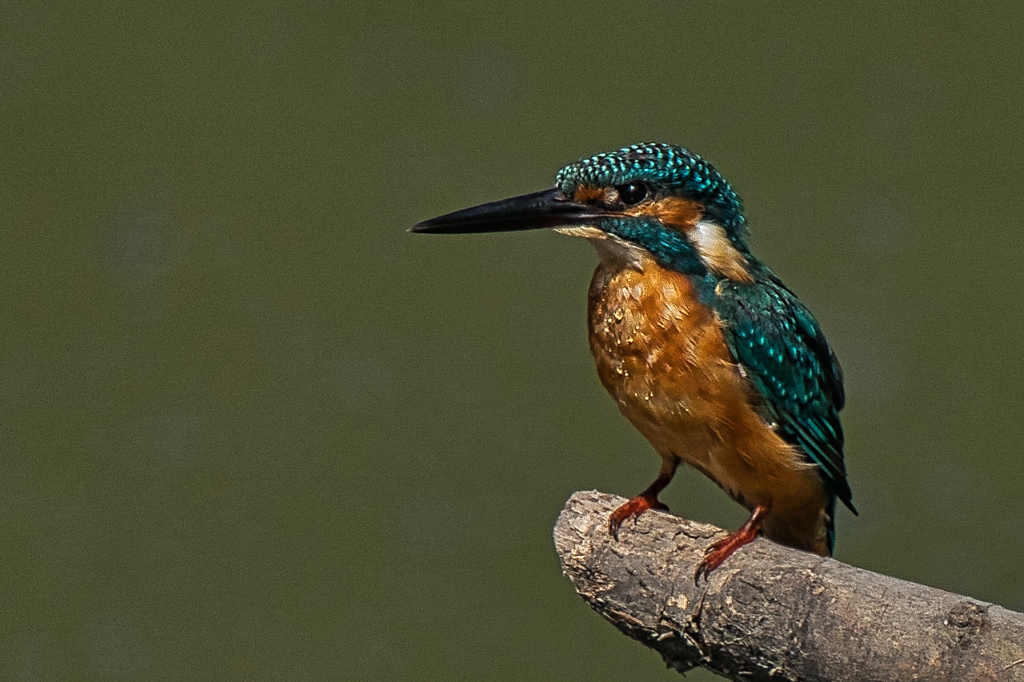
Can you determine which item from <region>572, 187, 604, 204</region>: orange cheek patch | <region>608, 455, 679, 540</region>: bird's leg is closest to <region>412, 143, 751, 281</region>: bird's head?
<region>572, 187, 604, 204</region>: orange cheek patch

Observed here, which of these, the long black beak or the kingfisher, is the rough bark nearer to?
the kingfisher

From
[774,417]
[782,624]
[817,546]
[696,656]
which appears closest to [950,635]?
[782,624]

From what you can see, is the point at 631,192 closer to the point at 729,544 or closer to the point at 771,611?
the point at 729,544

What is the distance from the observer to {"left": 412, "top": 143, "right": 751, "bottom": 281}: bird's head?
1.84m

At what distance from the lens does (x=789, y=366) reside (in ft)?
6.21

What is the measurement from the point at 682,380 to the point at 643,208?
240 millimetres

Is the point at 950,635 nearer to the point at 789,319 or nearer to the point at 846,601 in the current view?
the point at 846,601

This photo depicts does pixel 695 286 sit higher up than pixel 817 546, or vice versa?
pixel 695 286

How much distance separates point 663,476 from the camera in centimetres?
202

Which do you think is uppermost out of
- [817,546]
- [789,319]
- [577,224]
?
[577,224]

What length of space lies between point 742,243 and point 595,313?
0.23 metres

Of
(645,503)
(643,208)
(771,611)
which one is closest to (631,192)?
(643,208)

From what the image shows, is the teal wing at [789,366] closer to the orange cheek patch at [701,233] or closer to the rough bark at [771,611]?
the orange cheek patch at [701,233]

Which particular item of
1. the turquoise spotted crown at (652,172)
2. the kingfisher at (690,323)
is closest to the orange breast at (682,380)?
the kingfisher at (690,323)
